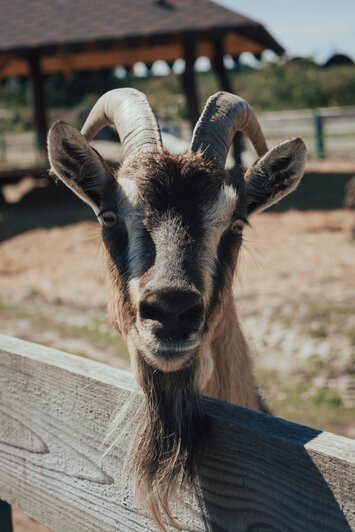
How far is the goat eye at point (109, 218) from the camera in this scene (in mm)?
2508

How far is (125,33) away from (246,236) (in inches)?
305

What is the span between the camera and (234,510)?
1.57 m

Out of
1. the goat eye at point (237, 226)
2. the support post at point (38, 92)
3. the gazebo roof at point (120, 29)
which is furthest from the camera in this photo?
the support post at point (38, 92)

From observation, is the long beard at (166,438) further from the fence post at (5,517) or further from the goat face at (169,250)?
the fence post at (5,517)

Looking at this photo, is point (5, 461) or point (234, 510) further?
point (5, 461)

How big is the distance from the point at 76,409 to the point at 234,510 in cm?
65

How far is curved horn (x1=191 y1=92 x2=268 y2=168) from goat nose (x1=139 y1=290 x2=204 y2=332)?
86 centimetres

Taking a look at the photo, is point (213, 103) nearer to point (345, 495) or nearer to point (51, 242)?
point (345, 495)

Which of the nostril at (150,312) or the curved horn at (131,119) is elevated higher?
the curved horn at (131,119)

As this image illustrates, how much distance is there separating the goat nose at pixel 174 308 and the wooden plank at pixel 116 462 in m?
0.23

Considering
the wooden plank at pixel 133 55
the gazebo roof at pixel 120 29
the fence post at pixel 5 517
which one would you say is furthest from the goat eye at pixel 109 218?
the wooden plank at pixel 133 55

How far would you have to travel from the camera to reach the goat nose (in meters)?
1.91

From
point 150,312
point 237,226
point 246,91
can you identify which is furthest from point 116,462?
point 246,91

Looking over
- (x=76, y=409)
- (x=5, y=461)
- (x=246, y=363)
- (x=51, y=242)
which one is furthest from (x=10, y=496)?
(x=51, y=242)
